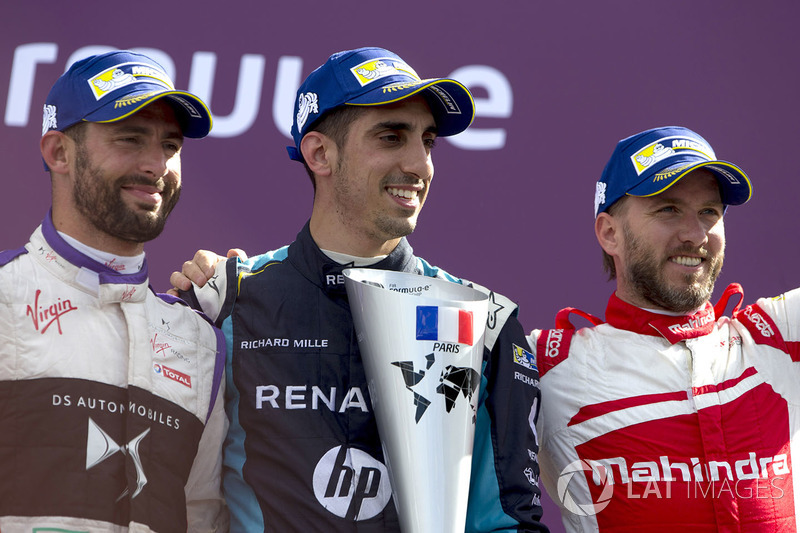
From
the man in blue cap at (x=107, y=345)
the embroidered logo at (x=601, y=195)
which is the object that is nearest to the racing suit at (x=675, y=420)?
the embroidered logo at (x=601, y=195)

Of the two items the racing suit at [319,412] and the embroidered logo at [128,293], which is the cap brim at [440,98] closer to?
the racing suit at [319,412]

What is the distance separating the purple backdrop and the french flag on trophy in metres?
1.25

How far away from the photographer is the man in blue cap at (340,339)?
76.8 inches

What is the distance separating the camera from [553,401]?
2.36 meters

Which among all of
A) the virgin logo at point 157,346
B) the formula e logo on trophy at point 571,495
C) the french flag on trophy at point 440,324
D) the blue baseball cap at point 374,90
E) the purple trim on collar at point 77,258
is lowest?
the formula e logo on trophy at point 571,495

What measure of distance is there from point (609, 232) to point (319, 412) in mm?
997

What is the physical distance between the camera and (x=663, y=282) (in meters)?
2.42

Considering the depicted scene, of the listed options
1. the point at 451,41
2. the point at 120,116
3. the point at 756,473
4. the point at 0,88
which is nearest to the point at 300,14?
the point at 451,41

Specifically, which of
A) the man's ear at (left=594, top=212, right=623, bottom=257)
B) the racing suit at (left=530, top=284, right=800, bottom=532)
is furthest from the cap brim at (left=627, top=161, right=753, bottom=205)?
the racing suit at (left=530, top=284, right=800, bottom=532)

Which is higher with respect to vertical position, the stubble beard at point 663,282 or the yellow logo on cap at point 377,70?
the yellow logo on cap at point 377,70

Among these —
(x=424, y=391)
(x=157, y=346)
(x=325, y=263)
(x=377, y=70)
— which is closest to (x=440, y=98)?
(x=377, y=70)

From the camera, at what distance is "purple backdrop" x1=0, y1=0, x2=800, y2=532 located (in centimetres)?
315

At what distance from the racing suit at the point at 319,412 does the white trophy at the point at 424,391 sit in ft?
0.30

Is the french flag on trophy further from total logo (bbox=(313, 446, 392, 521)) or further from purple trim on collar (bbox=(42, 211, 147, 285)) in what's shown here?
purple trim on collar (bbox=(42, 211, 147, 285))
